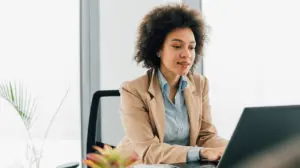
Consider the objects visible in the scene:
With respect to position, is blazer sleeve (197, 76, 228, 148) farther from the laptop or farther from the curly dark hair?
the laptop

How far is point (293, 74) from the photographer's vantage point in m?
2.74

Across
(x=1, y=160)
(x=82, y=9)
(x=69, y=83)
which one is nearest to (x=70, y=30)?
(x=82, y=9)

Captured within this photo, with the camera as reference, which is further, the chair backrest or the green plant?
the green plant

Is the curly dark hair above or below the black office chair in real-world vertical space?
above

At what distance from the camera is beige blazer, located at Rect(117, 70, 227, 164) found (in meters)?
1.92

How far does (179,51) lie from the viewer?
2.02 meters

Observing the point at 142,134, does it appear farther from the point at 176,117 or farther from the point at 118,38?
the point at 118,38

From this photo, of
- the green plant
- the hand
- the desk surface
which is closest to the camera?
the desk surface

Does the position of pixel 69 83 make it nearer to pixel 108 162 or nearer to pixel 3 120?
pixel 3 120

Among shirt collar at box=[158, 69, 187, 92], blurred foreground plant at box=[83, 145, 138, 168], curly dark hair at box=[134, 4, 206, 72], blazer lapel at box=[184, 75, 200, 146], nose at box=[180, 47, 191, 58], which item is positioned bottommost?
blazer lapel at box=[184, 75, 200, 146]

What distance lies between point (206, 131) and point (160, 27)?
55 centimetres

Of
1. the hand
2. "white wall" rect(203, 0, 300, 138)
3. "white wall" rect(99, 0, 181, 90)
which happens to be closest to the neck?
the hand

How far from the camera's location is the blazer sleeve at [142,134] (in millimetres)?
1739

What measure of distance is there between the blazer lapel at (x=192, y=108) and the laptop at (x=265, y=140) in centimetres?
106
